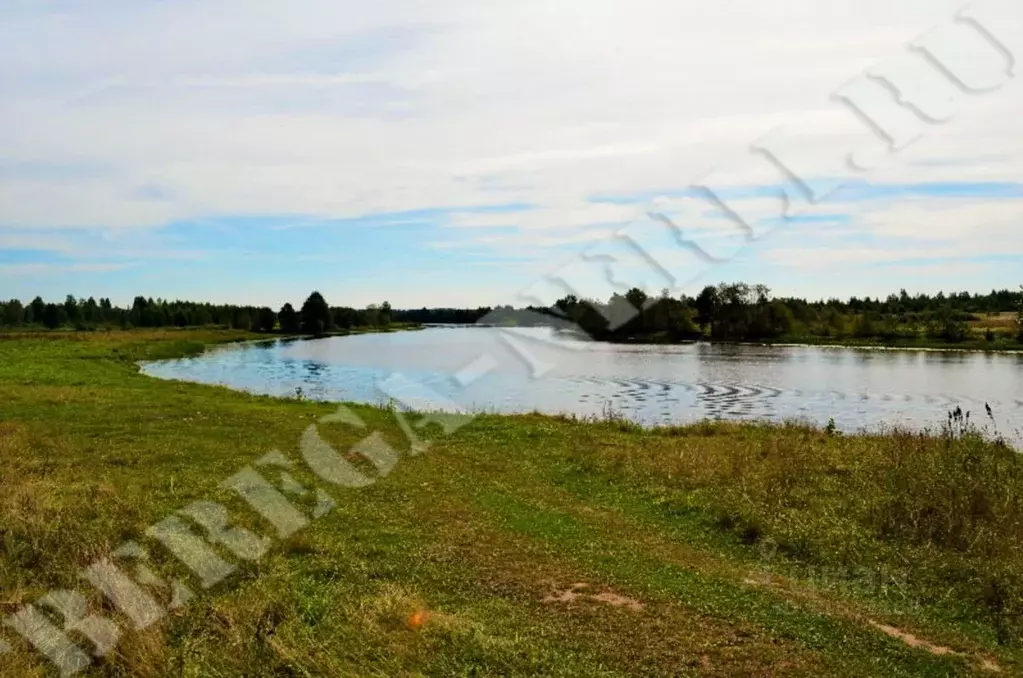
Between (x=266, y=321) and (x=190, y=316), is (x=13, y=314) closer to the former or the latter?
(x=190, y=316)

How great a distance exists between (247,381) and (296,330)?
92.2 metres

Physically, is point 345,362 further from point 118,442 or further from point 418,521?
point 418,521

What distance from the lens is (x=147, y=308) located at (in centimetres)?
15425

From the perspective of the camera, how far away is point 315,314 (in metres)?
126

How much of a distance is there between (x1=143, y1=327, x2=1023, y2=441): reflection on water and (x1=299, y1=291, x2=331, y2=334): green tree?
2367 inches

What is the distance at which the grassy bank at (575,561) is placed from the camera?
5688 mm

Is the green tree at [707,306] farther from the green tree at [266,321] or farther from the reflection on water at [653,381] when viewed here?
the green tree at [266,321]

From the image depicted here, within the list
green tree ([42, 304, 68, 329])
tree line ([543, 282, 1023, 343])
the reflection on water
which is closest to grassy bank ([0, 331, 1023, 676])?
the reflection on water

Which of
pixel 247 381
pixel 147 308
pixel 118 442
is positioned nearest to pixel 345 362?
pixel 247 381

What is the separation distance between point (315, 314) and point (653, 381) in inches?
3646

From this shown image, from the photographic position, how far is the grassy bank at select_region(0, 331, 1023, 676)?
18.7 ft

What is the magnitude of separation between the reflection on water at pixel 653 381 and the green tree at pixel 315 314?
60124 millimetres

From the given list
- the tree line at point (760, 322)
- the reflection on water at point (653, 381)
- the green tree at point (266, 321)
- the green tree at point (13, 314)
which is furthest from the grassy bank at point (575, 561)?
the green tree at point (13, 314)

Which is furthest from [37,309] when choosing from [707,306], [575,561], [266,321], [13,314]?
[575,561]
